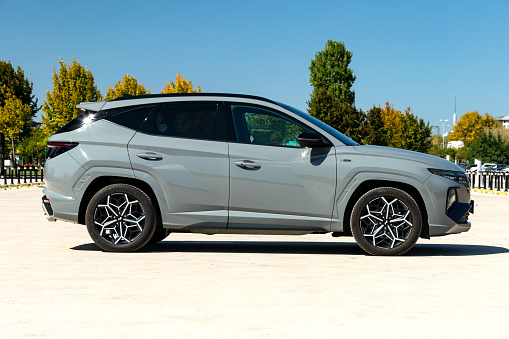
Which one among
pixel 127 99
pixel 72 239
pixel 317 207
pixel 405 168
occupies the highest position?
pixel 127 99

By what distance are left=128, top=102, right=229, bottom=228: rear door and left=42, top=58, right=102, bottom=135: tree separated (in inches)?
2004

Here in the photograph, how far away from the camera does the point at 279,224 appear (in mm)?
7902

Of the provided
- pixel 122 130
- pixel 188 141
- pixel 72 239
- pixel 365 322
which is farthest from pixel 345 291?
pixel 72 239

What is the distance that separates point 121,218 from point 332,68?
228 ft

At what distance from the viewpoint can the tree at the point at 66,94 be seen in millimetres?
58250

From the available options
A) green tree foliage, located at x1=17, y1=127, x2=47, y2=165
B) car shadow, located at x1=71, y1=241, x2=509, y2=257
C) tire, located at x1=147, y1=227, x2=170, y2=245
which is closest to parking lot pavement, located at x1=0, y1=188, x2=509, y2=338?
car shadow, located at x1=71, y1=241, x2=509, y2=257

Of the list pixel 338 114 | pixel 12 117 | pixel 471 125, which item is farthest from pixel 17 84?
pixel 471 125

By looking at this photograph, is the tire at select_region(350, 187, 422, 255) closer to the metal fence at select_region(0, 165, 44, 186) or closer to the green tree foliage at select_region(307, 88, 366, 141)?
the metal fence at select_region(0, 165, 44, 186)

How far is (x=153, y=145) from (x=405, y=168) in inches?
115

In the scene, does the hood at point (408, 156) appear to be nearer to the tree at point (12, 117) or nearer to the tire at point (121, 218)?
the tire at point (121, 218)

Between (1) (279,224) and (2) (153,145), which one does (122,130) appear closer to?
(2) (153,145)

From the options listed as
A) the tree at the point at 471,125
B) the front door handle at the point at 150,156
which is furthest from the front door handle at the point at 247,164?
the tree at the point at 471,125

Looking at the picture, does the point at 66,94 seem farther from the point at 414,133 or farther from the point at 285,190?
the point at 285,190

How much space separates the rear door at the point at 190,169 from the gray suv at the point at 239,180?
0.5 inches
